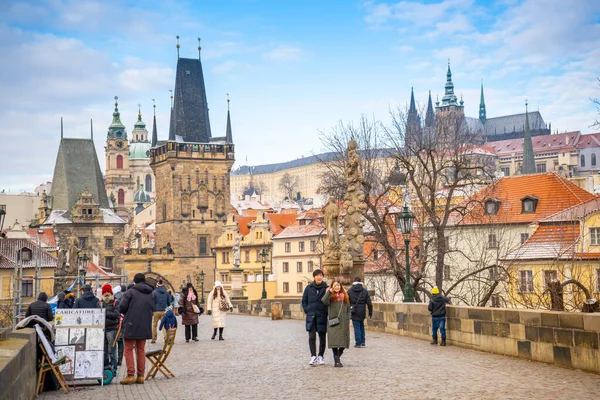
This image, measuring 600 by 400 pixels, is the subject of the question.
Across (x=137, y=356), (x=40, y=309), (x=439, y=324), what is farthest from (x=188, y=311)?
(x=137, y=356)

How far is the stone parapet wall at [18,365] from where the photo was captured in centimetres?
760

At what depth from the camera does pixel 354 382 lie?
1217 cm

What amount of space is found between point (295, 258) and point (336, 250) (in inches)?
2291

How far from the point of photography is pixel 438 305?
58.0 feet

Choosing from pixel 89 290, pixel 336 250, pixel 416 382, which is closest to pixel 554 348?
pixel 416 382

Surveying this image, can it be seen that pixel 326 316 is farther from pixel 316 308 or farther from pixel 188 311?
pixel 188 311

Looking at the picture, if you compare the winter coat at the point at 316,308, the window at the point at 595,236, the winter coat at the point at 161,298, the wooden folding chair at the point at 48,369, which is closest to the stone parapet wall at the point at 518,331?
the winter coat at the point at 316,308

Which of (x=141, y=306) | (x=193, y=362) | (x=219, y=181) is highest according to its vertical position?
(x=219, y=181)

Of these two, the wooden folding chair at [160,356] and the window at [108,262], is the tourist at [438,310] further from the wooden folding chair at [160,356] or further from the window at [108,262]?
the window at [108,262]

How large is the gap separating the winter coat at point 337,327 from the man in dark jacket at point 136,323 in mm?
2742

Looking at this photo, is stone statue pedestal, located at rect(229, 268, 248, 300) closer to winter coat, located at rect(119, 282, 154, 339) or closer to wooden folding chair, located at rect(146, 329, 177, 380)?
wooden folding chair, located at rect(146, 329, 177, 380)

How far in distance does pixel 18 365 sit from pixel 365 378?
5352 millimetres

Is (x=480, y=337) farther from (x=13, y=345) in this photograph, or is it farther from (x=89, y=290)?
(x=13, y=345)

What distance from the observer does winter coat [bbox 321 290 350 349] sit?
14055mm
